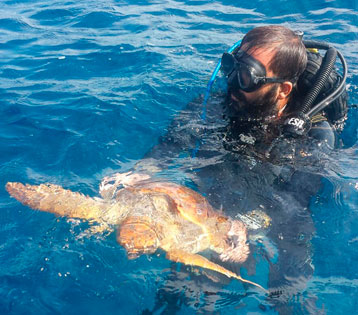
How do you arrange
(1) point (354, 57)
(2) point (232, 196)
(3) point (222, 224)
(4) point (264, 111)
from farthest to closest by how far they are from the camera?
(1) point (354, 57)
(4) point (264, 111)
(2) point (232, 196)
(3) point (222, 224)

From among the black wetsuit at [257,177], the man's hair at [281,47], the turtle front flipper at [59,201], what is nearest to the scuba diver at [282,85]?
the man's hair at [281,47]

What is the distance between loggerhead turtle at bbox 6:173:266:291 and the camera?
2.69 metres

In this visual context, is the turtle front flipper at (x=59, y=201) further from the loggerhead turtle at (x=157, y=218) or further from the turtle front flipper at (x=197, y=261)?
the turtle front flipper at (x=197, y=261)

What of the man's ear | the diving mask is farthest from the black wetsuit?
the diving mask

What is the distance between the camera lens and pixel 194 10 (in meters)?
9.62

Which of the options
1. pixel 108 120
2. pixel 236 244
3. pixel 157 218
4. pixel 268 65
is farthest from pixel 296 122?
pixel 108 120

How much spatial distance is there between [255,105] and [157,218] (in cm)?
175

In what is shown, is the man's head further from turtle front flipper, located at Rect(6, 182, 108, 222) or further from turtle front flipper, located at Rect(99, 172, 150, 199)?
turtle front flipper, located at Rect(6, 182, 108, 222)

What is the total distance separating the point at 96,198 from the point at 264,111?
7.10 ft

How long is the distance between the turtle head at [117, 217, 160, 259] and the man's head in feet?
6.03

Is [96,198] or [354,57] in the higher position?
[354,57]

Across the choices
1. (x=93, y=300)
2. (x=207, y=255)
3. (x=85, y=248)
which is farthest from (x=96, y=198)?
(x=207, y=255)

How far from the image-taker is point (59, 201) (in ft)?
9.95

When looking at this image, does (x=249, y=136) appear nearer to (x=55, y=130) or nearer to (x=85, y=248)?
(x=85, y=248)
